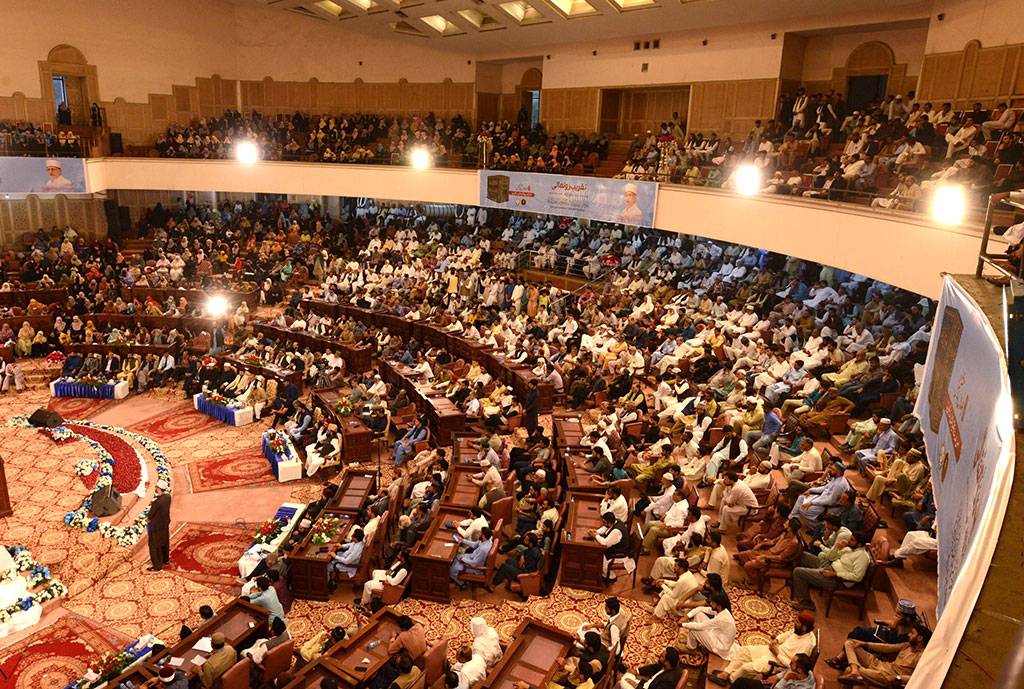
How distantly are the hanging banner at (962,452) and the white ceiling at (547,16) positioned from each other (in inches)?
500

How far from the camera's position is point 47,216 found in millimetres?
23859

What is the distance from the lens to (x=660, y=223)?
17047mm

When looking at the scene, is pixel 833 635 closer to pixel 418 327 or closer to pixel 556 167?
pixel 418 327

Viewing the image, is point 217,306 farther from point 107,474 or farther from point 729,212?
point 729,212

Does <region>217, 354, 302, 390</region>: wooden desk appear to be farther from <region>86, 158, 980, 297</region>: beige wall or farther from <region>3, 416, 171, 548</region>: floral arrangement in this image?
<region>86, 158, 980, 297</region>: beige wall

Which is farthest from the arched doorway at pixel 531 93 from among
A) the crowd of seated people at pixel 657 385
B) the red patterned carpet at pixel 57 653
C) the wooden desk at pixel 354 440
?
the red patterned carpet at pixel 57 653

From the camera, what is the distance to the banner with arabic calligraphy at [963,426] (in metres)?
3.20

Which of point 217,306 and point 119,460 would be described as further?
point 217,306

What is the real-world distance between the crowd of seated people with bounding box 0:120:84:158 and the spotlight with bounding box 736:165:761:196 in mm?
19372

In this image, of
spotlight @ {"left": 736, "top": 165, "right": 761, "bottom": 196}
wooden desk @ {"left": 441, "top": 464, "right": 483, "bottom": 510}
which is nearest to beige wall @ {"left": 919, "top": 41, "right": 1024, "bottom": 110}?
spotlight @ {"left": 736, "top": 165, "right": 761, "bottom": 196}

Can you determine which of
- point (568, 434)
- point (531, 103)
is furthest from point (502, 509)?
point (531, 103)

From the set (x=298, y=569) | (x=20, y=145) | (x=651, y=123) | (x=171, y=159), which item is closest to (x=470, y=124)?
(x=651, y=123)

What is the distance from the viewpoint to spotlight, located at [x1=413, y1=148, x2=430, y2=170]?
882 inches

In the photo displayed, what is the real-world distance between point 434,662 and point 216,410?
32.7 feet
